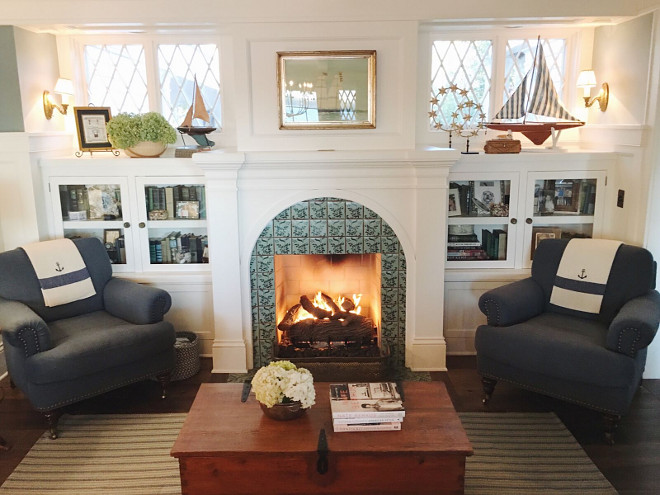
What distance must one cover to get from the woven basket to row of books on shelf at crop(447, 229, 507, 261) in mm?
1821

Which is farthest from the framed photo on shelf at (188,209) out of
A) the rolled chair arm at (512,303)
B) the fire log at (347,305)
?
the rolled chair arm at (512,303)

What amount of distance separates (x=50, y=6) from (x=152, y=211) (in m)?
1.38

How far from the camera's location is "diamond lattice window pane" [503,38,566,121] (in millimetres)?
4188

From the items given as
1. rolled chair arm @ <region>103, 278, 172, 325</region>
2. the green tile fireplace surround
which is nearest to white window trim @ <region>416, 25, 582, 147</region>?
the green tile fireplace surround

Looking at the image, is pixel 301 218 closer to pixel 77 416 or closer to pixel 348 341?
pixel 348 341

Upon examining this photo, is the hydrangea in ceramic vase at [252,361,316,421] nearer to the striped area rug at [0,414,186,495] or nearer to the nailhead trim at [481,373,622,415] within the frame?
the striped area rug at [0,414,186,495]

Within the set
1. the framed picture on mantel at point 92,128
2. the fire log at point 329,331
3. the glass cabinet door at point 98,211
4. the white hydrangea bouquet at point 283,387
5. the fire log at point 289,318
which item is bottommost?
the fire log at point 329,331

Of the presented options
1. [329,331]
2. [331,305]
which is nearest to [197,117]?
[331,305]

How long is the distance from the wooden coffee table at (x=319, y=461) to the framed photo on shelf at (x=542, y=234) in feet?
6.52

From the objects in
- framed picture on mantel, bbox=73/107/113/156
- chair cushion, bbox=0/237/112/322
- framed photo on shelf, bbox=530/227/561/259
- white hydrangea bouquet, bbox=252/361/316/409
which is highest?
framed picture on mantel, bbox=73/107/113/156

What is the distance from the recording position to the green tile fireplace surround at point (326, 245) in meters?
3.80

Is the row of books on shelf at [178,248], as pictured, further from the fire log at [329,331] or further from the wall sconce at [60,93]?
the wall sconce at [60,93]

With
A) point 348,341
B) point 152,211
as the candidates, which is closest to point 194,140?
point 152,211

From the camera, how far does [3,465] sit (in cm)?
293
